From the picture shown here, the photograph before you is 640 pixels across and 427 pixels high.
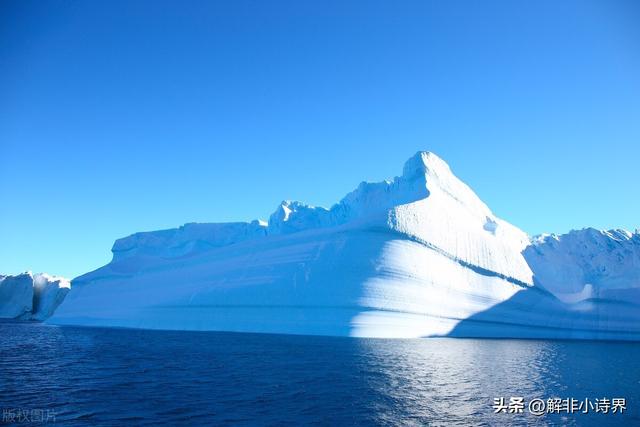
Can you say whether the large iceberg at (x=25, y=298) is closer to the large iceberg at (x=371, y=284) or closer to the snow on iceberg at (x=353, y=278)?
the snow on iceberg at (x=353, y=278)

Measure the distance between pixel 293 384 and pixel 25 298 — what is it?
6747cm

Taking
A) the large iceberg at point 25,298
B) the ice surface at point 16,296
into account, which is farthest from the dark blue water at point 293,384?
the ice surface at point 16,296

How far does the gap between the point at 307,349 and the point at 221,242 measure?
46.9 metres

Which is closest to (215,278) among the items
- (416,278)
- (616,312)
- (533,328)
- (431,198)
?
(416,278)

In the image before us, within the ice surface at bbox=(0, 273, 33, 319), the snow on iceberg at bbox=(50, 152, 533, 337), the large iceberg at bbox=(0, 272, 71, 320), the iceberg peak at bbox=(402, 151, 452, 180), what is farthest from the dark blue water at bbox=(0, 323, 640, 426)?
the ice surface at bbox=(0, 273, 33, 319)

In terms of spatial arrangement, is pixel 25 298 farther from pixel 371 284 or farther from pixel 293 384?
pixel 293 384

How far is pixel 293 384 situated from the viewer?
1222 cm

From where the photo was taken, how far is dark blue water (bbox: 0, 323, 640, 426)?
9219mm

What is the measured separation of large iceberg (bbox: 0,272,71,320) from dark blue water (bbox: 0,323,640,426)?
165 ft

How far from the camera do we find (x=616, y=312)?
36031 millimetres

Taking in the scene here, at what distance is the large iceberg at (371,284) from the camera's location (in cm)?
2808

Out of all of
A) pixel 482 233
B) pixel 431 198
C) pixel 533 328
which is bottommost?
pixel 533 328

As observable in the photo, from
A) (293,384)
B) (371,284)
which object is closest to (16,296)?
(371,284)

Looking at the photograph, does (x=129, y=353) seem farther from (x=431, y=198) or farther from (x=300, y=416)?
(x=431, y=198)
